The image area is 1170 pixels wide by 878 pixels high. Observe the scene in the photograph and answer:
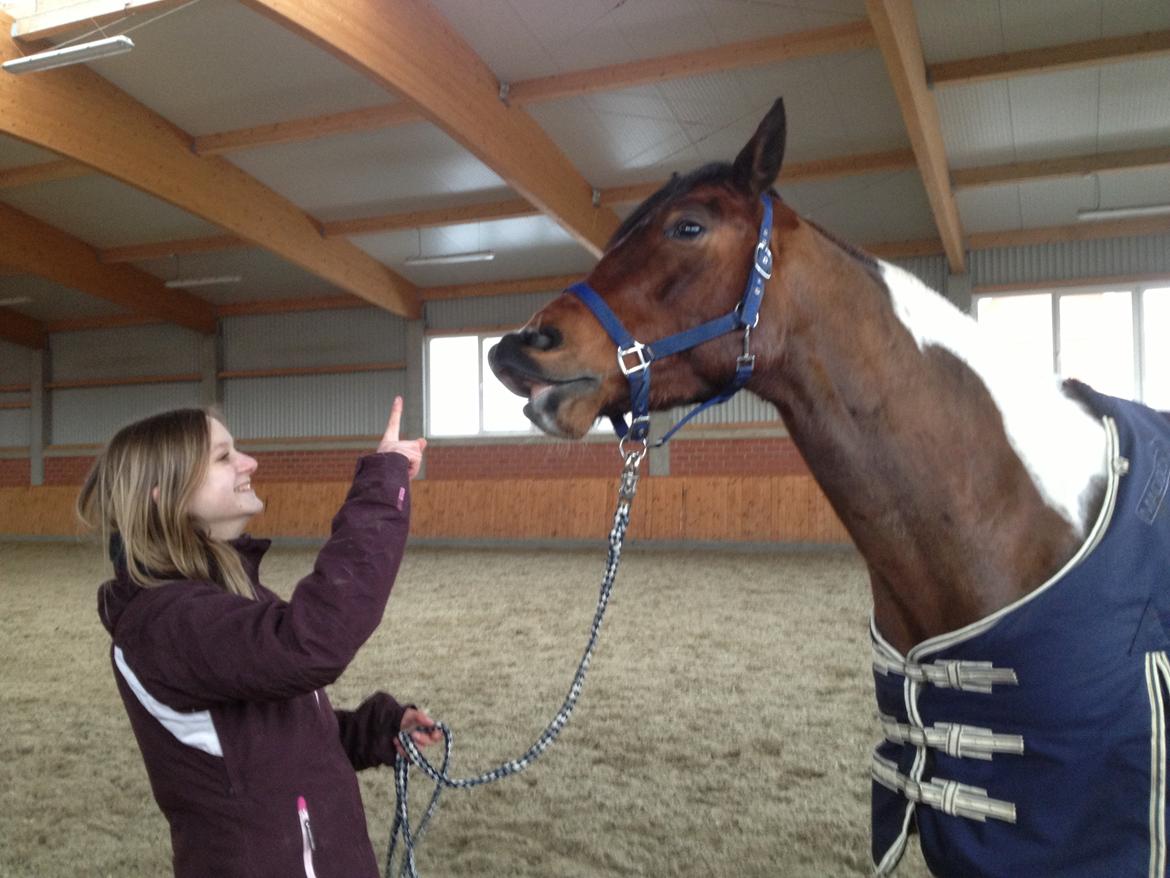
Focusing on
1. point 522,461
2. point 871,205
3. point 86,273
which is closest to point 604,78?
point 871,205

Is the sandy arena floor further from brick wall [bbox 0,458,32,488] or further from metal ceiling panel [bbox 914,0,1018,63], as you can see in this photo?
brick wall [bbox 0,458,32,488]

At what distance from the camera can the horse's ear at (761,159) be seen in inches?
59.4

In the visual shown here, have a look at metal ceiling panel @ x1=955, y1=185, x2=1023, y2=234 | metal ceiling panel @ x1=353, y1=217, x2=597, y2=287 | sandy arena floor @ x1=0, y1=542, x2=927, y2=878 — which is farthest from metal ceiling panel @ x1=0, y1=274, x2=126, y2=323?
metal ceiling panel @ x1=955, y1=185, x2=1023, y2=234

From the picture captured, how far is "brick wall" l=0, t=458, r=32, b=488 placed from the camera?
17.5 m

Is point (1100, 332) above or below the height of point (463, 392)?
above

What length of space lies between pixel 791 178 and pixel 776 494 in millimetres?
4193

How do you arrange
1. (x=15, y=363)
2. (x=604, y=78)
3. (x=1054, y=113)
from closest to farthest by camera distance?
(x=604, y=78)
(x=1054, y=113)
(x=15, y=363)

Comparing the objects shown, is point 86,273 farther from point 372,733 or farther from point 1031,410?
point 1031,410

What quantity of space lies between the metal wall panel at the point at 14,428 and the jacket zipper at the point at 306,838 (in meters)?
19.1

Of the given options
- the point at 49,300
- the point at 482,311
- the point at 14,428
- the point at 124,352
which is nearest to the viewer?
the point at 482,311

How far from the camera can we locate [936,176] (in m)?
8.75

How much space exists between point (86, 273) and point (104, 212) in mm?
1654

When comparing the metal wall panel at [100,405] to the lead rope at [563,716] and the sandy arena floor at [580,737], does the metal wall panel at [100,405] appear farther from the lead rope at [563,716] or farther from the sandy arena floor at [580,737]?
the lead rope at [563,716]

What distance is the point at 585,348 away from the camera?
4.89ft
